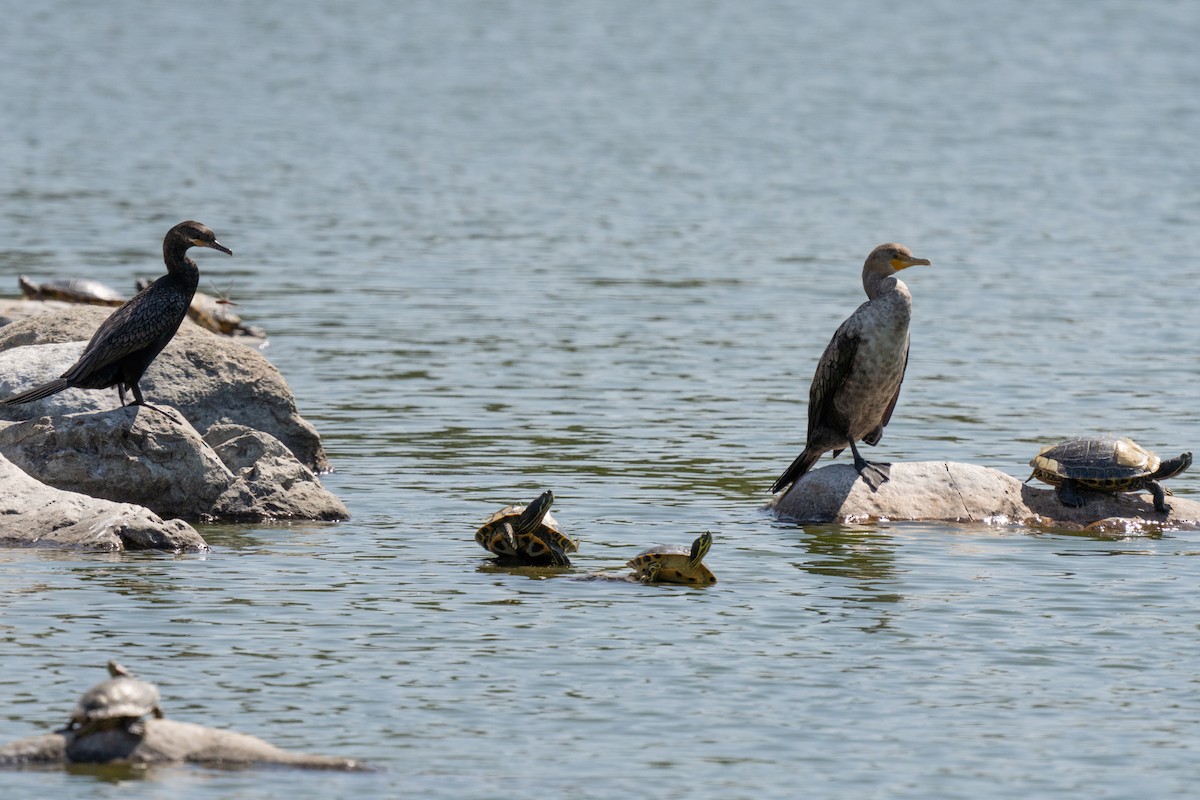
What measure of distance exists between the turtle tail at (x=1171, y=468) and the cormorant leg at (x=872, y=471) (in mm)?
1830

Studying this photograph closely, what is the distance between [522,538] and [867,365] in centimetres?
313

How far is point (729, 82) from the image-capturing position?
56.1m

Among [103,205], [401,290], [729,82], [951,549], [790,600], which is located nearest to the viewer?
[790,600]

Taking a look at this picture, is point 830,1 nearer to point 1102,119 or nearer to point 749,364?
point 1102,119

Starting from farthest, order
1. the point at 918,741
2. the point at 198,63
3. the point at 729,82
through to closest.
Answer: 1. the point at 198,63
2. the point at 729,82
3. the point at 918,741

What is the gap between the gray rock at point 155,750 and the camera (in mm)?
8398

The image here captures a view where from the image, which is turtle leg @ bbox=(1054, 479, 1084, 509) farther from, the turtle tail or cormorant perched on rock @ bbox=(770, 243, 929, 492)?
cormorant perched on rock @ bbox=(770, 243, 929, 492)

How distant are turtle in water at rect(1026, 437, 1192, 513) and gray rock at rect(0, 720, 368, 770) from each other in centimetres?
703

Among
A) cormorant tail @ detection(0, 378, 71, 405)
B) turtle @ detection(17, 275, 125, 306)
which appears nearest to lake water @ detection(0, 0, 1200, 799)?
cormorant tail @ detection(0, 378, 71, 405)

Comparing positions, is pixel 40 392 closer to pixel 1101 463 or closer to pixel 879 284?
pixel 879 284

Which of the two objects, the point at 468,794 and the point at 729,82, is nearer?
the point at 468,794

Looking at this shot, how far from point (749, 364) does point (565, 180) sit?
1681cm

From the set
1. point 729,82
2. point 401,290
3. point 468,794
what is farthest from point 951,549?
point 729,82

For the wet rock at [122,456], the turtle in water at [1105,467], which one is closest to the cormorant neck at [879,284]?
the turtle in water at [1105,467]
